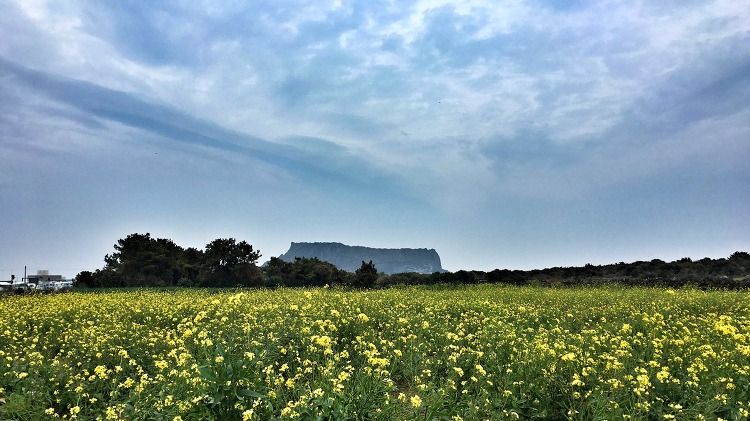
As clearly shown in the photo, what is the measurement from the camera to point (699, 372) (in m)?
5.78

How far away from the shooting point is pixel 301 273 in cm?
3534

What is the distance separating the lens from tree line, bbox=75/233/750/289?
89.2 feet

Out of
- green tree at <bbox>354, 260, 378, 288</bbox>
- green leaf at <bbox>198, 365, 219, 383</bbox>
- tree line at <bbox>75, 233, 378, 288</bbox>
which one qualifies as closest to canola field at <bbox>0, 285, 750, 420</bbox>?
green leaf at <bbox>198, 365, 219, 383</bbox>

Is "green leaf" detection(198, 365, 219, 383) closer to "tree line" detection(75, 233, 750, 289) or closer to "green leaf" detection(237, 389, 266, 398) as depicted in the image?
"green leaf" detection(237, 389, 266, 398)

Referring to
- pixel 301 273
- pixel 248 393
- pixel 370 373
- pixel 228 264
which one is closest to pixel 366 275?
pixel 301 273

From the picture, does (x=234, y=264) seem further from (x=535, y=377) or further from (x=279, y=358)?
(x=535, y=377)

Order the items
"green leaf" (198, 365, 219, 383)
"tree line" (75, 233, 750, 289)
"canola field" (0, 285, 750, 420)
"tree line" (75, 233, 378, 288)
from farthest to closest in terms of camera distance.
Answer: "tree line" (75, 233, 378, 288) < "tree line" (75, 233, 750, 289) < "canola field" (0, 285, 750, 420) < "green leaf" (198, 365, 219, 383)

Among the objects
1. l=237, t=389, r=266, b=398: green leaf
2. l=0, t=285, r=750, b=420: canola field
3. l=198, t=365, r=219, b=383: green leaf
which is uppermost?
l=198, t=365, r=219, b=383: green leaf

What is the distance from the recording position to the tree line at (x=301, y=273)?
27.2m

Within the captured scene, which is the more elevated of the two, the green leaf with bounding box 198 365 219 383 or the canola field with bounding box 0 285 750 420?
the green leaf with bounding box 198 365 219 383

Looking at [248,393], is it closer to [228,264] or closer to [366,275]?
[366,275]

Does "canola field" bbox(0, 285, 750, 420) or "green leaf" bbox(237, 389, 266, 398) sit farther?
"canola field" bbox(0, 285, 750, 420)

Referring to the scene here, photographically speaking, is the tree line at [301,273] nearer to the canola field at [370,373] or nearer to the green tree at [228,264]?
the green tree at [228,264]

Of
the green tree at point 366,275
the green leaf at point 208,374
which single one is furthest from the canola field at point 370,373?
the green tree at point 366,275
